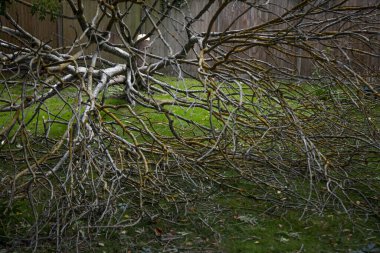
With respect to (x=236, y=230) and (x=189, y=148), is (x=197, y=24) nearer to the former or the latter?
(x=189, y=148)

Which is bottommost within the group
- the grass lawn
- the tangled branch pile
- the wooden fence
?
the grass lawn

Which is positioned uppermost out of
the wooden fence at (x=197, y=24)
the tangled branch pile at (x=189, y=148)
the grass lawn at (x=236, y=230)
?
the wooden fence at (x=197, y=24)

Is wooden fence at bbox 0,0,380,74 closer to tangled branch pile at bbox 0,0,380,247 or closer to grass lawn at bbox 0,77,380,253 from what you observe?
tangled branch pile at bbox 0,0,380,247

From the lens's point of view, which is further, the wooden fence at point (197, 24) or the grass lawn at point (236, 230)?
the wooden fence at point (197, 24)

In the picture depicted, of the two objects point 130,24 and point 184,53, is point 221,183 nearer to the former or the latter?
point 184,53

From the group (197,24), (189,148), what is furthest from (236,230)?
(197,24)

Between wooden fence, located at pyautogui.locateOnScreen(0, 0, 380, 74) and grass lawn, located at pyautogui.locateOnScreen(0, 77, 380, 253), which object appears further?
wooden fence, located at pyautogui.locateOnScreen(0, 0, 380, 74)

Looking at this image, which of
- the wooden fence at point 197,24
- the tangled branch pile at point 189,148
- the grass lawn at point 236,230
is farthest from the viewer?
the wooden fence at point 197,24

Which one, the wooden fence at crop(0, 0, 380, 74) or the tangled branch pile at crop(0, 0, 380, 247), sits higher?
the wooden fence at crop(0, 0, 380, 74)

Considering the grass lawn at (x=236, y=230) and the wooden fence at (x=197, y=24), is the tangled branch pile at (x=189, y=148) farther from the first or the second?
the wooden fence at (x=197, y=24)

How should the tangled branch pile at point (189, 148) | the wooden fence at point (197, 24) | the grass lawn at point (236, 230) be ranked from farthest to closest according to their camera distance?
the wooden fence at point (197, 24) < the tangled branch pile at point (189, 148) < the grass lawn at point (236, 230)

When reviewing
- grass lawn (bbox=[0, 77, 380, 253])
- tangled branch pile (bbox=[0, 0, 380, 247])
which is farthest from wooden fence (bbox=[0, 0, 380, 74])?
grass lawn (bbox=[0, 77, 380, 253])

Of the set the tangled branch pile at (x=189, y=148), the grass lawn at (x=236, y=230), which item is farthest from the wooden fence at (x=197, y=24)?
the grass lawn at (x=236, y=230)

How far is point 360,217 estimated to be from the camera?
3580 mm
